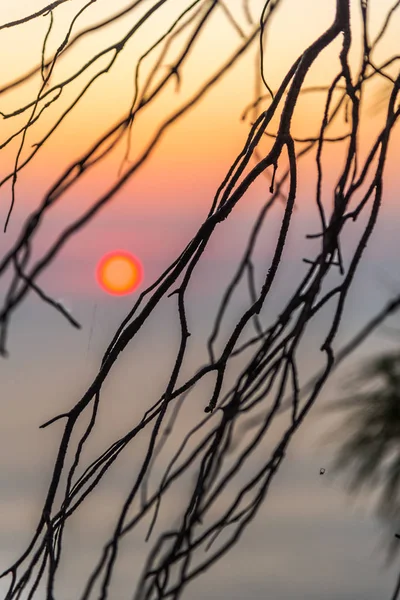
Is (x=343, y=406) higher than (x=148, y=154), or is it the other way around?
(x=343, y=406)

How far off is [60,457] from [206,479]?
93mm

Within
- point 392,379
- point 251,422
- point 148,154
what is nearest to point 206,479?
point 251,422

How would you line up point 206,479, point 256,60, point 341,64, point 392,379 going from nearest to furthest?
point 206,479 → point 341,64 → point 256,60 → point 392,379

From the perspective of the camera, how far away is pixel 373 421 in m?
2.02

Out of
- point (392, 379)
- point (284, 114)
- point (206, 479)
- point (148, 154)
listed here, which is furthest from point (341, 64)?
point (392, 379)

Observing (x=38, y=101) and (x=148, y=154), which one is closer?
(x=148, y=154)

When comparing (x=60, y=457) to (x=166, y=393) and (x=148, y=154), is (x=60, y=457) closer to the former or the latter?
(x=166, y=393)

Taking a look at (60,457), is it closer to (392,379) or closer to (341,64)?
(341,64)

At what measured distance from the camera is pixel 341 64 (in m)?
0.76

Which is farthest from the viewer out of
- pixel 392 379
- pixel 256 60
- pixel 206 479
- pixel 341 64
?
pixel 392 379

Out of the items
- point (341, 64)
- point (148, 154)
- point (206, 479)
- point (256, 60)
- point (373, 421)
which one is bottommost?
point (206, 479)

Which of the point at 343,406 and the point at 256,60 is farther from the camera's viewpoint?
the point at 343,406

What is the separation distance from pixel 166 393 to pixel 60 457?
3.0 inches

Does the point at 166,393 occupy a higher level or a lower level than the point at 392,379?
lower
